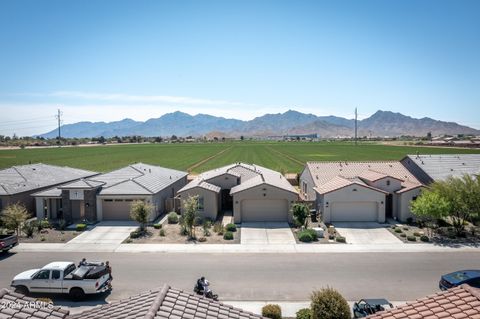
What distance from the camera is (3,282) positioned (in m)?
20.3

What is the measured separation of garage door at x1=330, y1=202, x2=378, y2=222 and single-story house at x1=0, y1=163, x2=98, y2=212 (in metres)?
25.2

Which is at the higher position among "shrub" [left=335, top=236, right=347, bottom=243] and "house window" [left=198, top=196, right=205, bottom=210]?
"house window" [left=198, top=196, right=205, bottom=210]

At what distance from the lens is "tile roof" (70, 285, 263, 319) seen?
741 centimetres

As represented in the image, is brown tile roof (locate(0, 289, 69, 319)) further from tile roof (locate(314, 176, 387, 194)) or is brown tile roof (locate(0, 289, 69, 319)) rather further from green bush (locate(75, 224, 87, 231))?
tile roof (locate(314, 176, 387, 194))

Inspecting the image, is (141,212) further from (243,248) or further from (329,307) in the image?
(329,307)

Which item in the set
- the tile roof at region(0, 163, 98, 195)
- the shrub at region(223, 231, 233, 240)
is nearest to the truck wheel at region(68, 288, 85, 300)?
the shrub at region(223, 231, 233, 240)

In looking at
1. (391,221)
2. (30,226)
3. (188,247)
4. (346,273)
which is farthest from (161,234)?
(391,221)

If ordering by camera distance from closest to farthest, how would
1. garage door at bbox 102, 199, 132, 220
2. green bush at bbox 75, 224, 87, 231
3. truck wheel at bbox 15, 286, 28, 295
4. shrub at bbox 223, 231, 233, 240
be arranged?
truck wheel at bbox 15, 286, 28, 295 < shrub at bbox 223, 231, 233, 240 < green bush at bbox 75, 224, 87, 231 < garage door at bbox 102, 199, 132, 220

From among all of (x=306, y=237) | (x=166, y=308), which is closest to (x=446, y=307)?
(x=166, y=308)

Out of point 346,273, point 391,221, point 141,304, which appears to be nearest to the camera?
point 141,304

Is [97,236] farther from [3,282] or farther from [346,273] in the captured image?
[346,273]

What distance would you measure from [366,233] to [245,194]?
1025 cm

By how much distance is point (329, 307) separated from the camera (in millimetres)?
13984

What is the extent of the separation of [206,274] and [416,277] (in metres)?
11.4
